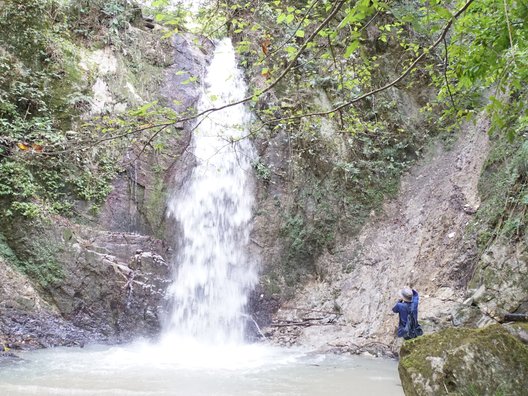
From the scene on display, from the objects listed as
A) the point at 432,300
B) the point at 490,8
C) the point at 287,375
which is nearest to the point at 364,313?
the point at 432,300

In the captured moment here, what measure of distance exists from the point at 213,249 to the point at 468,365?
7.20 meters

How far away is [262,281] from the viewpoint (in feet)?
32.0

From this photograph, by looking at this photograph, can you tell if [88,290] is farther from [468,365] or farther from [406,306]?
[468,365]

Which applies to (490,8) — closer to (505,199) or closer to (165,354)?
(505,199)

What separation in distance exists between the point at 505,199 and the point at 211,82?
8.31 meters

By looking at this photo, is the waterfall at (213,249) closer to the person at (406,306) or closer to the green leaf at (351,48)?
the person at (406,306)

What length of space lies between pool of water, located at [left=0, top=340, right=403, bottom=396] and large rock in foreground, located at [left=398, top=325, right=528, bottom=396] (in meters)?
1.84

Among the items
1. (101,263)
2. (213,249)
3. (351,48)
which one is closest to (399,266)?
(213,249)

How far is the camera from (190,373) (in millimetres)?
5824

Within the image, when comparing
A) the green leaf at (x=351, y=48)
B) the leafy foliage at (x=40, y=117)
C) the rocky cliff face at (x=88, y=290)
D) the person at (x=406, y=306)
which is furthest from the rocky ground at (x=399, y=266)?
the green leaf at (x=351, y=48)

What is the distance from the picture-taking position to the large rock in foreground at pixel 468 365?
10.2ft

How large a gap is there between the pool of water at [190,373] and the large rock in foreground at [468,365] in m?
1.84

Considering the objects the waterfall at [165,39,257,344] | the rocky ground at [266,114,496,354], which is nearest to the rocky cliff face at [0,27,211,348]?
the waterfall at [165,39,257,344]

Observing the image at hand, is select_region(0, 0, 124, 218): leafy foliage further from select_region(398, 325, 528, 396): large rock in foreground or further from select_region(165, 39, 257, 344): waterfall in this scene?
select_region(398, 325, 528, 396): large rock in foreground
